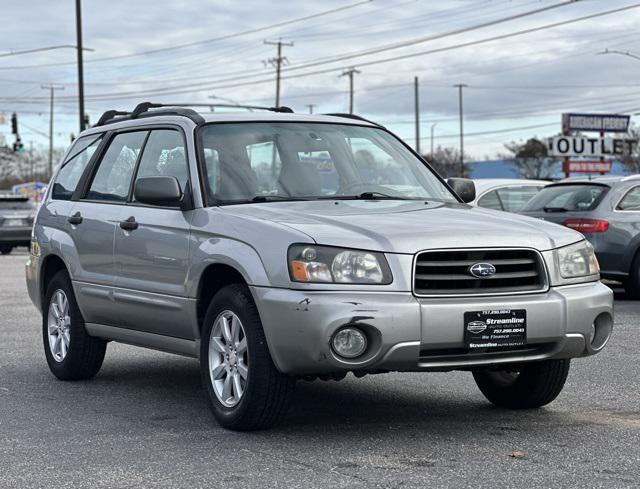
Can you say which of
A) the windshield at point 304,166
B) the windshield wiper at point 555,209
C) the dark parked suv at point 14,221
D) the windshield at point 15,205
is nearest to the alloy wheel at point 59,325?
the windshield at point 304,166

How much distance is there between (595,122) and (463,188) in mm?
53492

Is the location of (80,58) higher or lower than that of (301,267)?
higher

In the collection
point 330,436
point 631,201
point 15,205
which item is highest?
point 15,205

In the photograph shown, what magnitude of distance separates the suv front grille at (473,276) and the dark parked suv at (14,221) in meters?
27.3

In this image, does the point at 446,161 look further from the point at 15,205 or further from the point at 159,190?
the point at 159,190

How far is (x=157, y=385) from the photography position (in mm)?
8586

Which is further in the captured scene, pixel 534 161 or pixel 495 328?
pixel 534 161

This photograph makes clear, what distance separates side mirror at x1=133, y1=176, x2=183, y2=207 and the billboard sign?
2057 inches

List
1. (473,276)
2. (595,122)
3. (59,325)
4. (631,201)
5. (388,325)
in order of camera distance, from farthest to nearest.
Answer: (595,122) < (631,201) < (59,325) < (473,276) < (388,325)

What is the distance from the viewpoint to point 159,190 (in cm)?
715

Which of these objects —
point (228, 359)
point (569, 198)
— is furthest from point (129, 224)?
point (569, 198)

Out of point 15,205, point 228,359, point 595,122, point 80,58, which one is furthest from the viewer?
point 595,122

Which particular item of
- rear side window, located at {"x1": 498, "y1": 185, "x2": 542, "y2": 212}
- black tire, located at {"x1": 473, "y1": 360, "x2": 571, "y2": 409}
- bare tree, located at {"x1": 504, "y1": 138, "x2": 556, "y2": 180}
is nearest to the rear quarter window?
rear side window, located at {"x1": 498, "y1": 185, "x2": 542, "y2": 212}

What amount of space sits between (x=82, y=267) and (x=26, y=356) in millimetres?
1988
